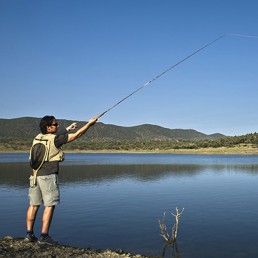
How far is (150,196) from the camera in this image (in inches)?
812

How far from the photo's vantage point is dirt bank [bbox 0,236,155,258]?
7.68 m

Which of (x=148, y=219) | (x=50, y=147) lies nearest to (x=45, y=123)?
(x=50, y=147)

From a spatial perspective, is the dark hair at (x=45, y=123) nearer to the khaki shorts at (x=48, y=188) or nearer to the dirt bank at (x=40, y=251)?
the khaki shorts at (x=48, y=188)

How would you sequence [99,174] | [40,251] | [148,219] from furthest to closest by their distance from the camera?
[99,174], [148,219], [40,251]

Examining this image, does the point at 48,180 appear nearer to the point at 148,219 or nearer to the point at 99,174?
the point at 148,219

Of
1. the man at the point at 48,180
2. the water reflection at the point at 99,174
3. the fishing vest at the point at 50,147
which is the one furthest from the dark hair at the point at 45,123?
the water reflection at the point at 99,174

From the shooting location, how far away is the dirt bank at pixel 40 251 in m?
7.68

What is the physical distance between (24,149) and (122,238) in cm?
11489

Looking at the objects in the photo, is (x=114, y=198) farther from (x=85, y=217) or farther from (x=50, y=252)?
(x=50, y=252)

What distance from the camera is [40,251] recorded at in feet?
25.9

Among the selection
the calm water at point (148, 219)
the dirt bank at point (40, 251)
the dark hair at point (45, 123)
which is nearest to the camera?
the dirt bank at point (40, 251)

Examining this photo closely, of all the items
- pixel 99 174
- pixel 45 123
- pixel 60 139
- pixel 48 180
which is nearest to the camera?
pixel 60 139

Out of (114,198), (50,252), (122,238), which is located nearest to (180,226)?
(122,238)

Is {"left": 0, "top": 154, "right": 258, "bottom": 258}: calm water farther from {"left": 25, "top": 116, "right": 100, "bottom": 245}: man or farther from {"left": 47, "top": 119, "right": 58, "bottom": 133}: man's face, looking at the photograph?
{"left": 47, "top": 119, "right": 58, "bottom": 133}: man's face
